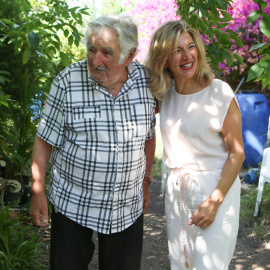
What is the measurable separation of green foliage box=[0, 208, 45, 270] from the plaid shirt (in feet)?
3.94

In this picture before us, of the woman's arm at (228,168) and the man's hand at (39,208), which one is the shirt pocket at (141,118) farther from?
the man's hand at (39,208)

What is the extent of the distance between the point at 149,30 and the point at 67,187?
9.00m

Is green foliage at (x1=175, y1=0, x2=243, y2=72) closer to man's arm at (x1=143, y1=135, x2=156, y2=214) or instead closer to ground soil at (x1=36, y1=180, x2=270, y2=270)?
man's arm at (x1=143, y1=135, x2=156, y2=214)

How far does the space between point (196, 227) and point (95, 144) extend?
659 mm

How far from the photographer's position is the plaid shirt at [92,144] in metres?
1.99

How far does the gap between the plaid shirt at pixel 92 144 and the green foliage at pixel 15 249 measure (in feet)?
3.94

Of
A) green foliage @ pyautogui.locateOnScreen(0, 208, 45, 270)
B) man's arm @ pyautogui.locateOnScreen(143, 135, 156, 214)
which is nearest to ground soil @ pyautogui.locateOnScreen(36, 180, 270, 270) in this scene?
green foliage @ pyautogui.locateOnScreen(0, 208, 45, 270)

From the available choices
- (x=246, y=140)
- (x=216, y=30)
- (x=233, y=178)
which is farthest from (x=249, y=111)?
(x=233, y=178)

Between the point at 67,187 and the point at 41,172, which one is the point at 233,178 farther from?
the point at 41,172

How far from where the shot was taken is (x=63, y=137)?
6.70 ft

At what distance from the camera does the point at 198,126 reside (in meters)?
2.08

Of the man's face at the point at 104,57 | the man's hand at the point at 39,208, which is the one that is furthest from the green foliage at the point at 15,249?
the man's face at the point at 104,57

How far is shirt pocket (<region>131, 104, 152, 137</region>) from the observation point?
2080mm

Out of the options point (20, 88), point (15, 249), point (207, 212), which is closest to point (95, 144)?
point (207, 212)
